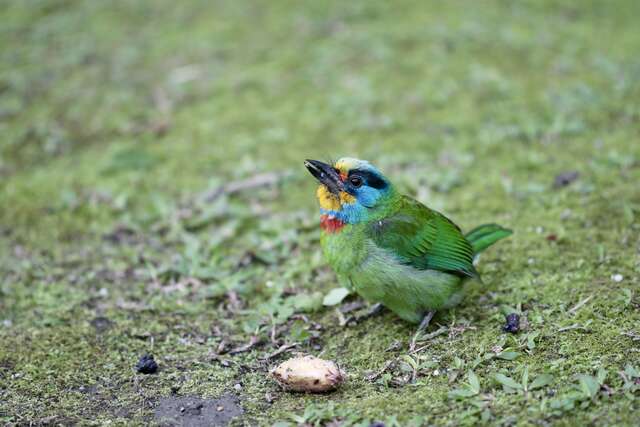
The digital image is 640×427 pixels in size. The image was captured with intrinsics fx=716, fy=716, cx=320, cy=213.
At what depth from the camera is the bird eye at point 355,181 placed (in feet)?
12.9

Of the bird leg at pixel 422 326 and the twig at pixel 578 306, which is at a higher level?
the twig at pixel 578 306

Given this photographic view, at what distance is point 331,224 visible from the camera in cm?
397

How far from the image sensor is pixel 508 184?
5449 millimetres

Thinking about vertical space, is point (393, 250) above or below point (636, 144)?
above

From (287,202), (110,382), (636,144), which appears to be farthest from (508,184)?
(110,382)

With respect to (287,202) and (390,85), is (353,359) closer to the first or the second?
(287,202)

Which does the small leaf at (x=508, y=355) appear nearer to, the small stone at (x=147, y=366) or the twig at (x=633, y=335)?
the twig at (x=633, y=335)

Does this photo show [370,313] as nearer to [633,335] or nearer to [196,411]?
[196,411]

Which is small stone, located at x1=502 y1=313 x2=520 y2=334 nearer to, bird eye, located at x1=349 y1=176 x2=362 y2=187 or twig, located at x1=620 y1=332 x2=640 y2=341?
twig, located at x1=620 y1=332 x2=640 y2=341

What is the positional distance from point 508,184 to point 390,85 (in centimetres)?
226

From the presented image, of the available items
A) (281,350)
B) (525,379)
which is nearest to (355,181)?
(281,350)

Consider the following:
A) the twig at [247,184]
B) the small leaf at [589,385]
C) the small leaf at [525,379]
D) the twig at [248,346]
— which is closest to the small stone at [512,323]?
the small leaf at [525,379]

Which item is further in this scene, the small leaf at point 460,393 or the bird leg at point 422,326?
the bird leg at point 422,326

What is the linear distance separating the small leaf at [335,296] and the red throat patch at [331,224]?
0.52m
